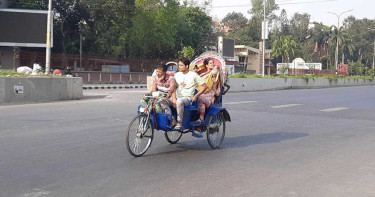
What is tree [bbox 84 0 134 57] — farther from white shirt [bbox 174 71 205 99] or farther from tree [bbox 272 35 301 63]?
white shirt [bbox 174 71 205 99]

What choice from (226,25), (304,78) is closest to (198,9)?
(304,78)

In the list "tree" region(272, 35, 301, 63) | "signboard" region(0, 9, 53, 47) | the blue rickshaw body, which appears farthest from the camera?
"tree" region(272, 35, 301, 63)

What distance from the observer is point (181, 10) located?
66.1m

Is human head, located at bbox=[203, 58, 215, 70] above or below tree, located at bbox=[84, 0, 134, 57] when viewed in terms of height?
below

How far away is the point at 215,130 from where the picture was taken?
8.82 meters

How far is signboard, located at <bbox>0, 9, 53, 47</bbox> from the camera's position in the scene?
4172cm

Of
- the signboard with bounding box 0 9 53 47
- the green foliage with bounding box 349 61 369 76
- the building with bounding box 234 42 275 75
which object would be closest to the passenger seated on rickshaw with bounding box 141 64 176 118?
the signboard with bounding box 0 9 53 47

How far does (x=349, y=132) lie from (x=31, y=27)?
37.5 meters

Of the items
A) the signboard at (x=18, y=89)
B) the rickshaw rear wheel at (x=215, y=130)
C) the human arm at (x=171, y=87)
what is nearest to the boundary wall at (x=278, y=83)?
the signboard at (x=18, y=89)

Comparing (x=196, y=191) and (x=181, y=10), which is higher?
(x=181, y=10)

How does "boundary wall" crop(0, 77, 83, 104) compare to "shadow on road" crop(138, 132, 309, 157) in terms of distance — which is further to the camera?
"boundary wall" crop(0, 77, 83, 104)

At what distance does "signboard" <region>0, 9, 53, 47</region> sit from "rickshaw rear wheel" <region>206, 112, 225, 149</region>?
37117mm

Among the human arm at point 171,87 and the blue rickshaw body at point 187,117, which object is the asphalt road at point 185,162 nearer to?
the blue rickshaw body at point 187,117

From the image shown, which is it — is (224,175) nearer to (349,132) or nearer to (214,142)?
(214,142)
